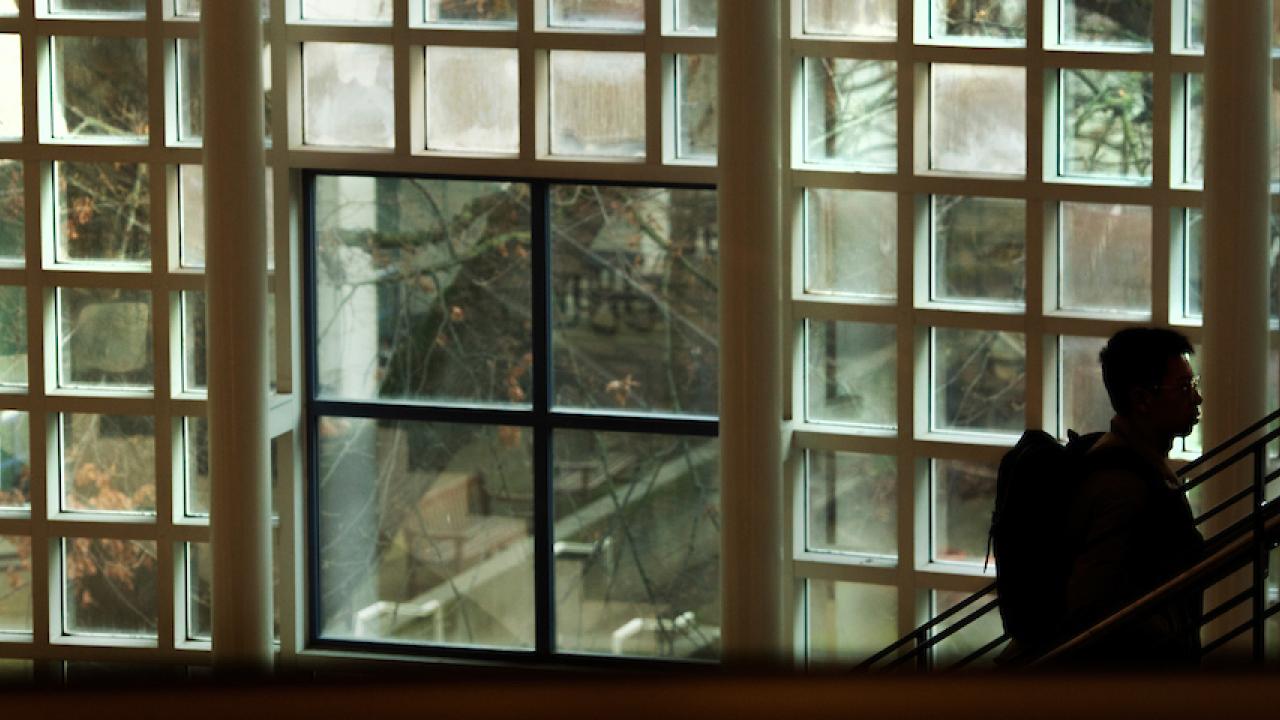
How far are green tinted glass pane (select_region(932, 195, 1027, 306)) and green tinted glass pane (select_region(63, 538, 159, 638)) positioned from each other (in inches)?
198

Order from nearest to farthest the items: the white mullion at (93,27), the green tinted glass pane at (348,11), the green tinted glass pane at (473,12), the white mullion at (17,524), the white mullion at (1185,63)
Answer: the white mullion at (1185,63), the green tinted glass pane at (473,12), the green tinted glass pane at (348,11), the white mullion at (93,27), the white mullion at (17,524)

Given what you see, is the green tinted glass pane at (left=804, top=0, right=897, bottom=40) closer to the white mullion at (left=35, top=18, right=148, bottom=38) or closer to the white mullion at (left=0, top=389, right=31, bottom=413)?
the white mullion at (left=35, top=18, right=148, bottom=38)

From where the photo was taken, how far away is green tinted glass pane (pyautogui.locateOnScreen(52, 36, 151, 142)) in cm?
1008

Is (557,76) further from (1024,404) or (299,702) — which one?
(299,702)

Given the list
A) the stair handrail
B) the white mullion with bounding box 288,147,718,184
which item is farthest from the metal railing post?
the white mullion with bounding box 288,147,718,184

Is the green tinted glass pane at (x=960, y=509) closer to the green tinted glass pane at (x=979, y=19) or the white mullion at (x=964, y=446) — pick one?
the white mullion at (x=964, y=446)

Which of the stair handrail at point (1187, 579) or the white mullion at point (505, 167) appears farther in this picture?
the white mullion at point (505, 167)

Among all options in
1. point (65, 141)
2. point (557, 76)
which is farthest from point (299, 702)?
point (65, 141)

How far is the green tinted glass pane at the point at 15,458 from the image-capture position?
10.4 metres

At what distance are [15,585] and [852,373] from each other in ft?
17.1

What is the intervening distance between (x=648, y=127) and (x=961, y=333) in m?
2.03

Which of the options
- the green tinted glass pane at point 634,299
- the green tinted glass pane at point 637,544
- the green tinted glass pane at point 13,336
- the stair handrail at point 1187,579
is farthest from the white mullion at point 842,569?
the stair handrail at point 1187,579

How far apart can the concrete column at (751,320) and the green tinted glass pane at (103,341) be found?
3723 millimetres

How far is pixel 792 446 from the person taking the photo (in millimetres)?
9602
